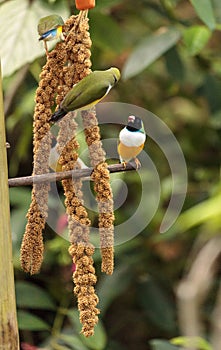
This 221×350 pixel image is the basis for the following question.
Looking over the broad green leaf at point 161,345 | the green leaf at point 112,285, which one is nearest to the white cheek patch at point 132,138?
the broad green leaf at point 161,345

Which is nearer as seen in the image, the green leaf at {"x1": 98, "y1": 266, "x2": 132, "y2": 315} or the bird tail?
the bird tail

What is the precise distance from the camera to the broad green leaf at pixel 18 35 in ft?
3.06

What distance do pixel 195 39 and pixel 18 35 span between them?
0.43 m

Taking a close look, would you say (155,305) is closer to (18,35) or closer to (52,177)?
(18,35)

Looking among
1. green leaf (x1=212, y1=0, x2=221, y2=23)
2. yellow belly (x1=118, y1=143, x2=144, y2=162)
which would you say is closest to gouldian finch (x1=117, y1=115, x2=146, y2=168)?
yellow belly (x1=118, y1=143, x2=144, y2=162)

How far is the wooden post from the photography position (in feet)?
1.78

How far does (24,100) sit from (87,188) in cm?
66

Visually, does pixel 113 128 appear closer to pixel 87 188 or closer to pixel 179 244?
pixel 179 244

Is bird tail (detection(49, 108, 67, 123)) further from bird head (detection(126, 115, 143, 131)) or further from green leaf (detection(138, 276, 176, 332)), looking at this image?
green leaf (detection(138, 276, 176, 332))

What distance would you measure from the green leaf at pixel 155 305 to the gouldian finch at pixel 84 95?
1.05m

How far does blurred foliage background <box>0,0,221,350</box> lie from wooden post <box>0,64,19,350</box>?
461mm

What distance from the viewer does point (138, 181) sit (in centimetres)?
164

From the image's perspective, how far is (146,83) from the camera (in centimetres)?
205

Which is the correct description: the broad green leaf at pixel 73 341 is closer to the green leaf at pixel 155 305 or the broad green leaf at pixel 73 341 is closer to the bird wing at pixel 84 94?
A: the green leaf at pixel 155 305
